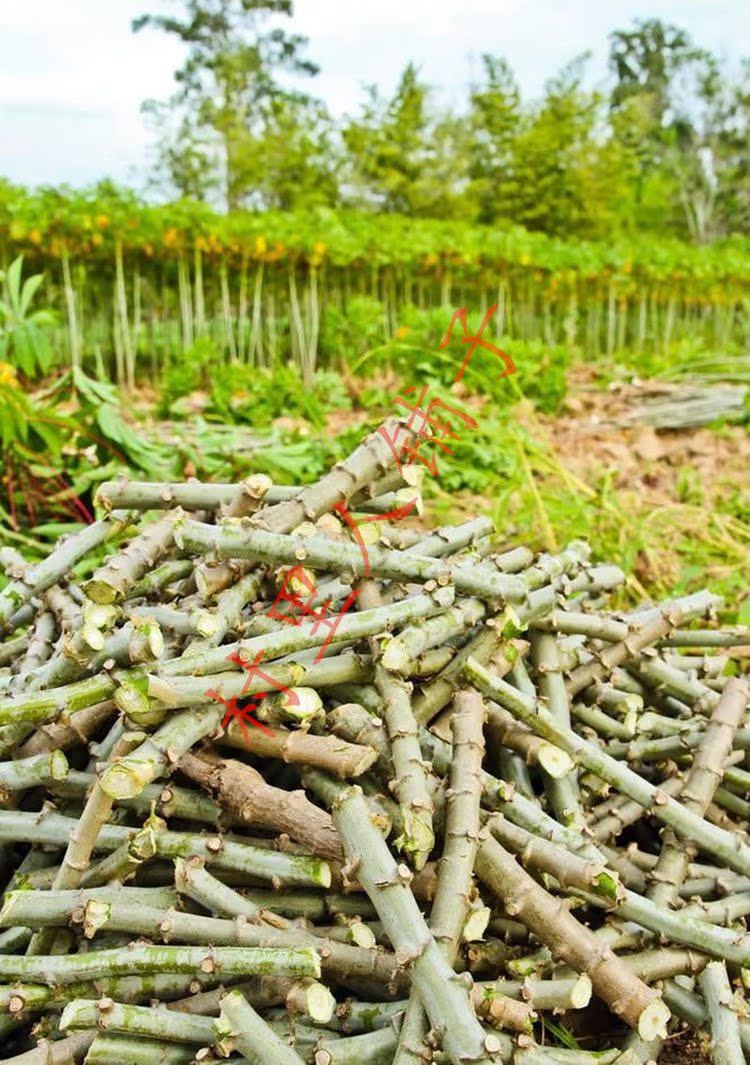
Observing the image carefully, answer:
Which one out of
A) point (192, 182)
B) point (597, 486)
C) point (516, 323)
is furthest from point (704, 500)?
point (192, 182)

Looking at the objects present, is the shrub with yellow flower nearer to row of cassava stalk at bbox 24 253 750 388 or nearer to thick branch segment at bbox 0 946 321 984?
thick branch segment at bbox 0 946 321 984

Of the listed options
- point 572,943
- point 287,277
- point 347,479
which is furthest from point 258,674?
point 287,277

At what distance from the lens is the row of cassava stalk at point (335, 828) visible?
46.6 inches

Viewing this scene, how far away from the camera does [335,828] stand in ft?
4.04

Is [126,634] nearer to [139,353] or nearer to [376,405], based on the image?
[376,405]

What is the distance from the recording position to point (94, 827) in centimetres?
125

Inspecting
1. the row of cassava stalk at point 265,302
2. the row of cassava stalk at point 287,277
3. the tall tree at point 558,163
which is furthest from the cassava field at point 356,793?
the tall tree at point 558,163

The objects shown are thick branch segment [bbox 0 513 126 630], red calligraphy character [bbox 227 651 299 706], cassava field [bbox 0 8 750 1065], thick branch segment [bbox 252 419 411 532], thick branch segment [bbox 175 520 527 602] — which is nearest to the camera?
cassava field [bbox 0 8 750 1065]

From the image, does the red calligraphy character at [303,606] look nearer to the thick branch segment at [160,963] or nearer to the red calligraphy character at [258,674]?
the red calligraphy character at [258,674]

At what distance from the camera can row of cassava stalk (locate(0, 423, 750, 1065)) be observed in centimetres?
118

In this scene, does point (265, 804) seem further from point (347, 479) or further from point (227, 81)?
point (227, 81)

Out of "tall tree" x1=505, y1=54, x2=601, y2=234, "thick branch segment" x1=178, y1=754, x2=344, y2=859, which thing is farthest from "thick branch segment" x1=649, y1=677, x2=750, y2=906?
"tall tree" x1=505, y1=54, x2=601, y2=234

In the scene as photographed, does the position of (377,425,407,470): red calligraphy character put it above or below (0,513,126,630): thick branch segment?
above

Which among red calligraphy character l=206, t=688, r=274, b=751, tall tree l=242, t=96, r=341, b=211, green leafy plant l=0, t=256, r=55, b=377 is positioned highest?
tall tree l=242, t=96, r=341, b=211
